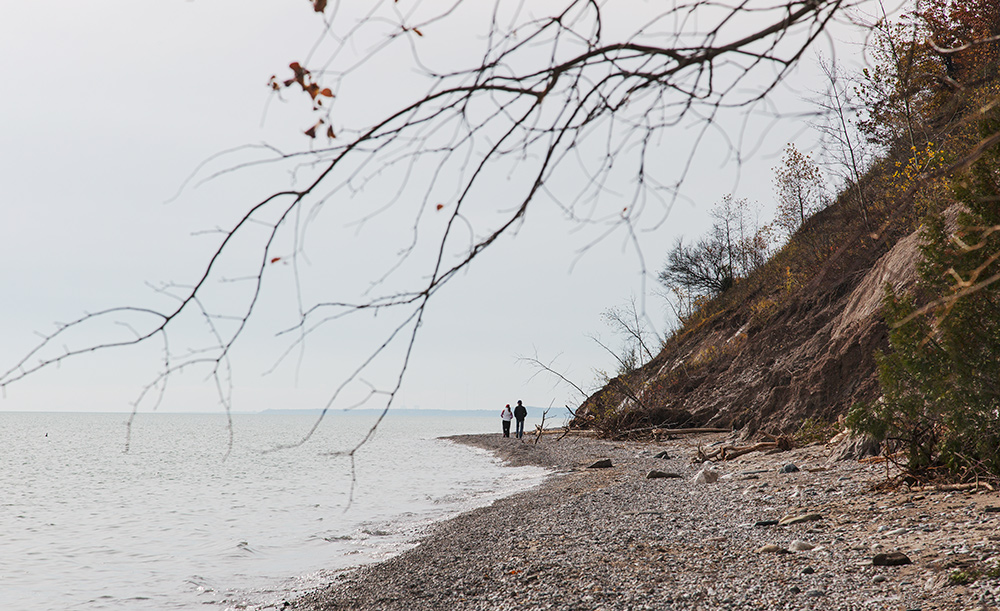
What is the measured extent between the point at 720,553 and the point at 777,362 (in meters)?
17.2

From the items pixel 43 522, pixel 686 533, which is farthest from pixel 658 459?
pixel 43 522

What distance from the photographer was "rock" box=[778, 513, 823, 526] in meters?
8.12

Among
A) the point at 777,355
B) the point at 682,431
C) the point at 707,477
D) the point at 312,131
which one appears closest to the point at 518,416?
the point at 682,431

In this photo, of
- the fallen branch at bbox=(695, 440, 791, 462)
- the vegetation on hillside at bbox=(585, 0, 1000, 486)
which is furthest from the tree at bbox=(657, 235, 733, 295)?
the fallen branch at bbox=(695, 440, 791, 462)

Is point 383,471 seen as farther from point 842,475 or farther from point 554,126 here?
point 554,126

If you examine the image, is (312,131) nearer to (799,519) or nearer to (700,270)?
(799,519)

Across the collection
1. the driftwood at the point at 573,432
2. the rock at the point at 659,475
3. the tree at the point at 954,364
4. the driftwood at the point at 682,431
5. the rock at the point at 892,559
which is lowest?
the driftwood at the point at 573,432

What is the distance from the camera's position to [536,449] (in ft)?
105

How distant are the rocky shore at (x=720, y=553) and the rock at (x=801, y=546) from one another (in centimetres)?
1

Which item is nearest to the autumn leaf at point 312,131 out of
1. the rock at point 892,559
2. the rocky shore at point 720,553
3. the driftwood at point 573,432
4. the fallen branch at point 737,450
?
the rocky shore at point 720,553

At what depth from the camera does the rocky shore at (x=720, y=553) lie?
218 inches

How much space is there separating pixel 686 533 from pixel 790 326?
17.6 m

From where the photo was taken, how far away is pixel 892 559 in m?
5.93

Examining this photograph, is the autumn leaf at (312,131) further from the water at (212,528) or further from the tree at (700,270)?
the tree at (700,270)
